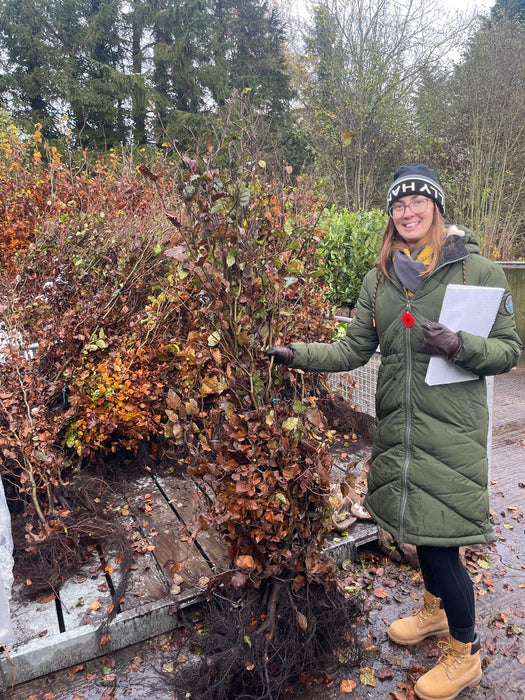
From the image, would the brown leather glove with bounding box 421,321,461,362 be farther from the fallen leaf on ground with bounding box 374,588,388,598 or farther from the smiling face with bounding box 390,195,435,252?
the fallen leaf on ground with bounding box 374,588,388,598

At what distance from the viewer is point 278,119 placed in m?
17.1

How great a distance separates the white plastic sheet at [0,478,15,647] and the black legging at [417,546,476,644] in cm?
167

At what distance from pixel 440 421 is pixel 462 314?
0.40 metres

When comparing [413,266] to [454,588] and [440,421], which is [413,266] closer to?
[440,421]

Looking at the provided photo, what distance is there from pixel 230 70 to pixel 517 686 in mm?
19883

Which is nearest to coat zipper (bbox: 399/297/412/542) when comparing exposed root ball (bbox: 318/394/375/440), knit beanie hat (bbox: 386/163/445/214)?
knit beanie hat (bbox: 386/163/445/214)

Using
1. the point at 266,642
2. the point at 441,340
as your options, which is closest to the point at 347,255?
the point at 441,340

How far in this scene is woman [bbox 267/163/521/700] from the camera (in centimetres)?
180

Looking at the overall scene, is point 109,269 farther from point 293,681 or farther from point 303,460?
point 293,681

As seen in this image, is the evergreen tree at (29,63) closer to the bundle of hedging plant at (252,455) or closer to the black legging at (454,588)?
the bundle of hedging plant at (252,455)

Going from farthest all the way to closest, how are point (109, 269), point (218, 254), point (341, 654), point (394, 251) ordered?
1. point (109, 269)
2. point (341, 654)
3. point (394, 251)
4. point (218, 254)

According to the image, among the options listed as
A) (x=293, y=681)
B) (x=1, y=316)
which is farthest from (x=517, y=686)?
(x=1, y=316)

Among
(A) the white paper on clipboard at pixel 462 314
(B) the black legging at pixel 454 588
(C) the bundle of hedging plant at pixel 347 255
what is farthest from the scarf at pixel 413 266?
(C) the bundle of hedging plant at pixel 347 255

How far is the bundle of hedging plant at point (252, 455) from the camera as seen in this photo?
5.55 feet
